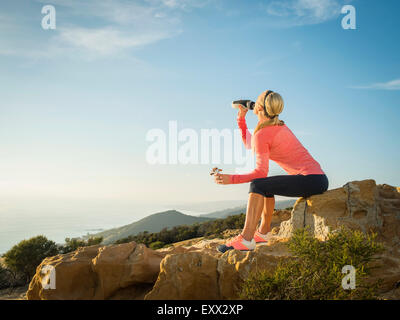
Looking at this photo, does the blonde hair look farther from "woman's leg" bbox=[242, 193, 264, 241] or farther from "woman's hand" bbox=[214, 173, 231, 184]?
"woman's leg" bbox=[242, 193, 264, 241]

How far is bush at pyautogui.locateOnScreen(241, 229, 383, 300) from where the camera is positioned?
430 centimetres

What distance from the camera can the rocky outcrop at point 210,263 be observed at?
193 inches

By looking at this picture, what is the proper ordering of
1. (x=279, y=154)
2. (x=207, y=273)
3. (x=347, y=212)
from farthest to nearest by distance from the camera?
(x=347, y=212), (x=279, y=154), (x=207, y=273)

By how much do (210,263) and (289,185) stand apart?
1849mm

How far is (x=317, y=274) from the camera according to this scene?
4473 millimetres

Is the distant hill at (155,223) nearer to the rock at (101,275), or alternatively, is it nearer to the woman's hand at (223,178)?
the rock at (101,275)

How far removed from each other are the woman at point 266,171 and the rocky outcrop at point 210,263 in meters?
0.41

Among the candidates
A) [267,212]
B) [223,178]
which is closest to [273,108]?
[223,178]

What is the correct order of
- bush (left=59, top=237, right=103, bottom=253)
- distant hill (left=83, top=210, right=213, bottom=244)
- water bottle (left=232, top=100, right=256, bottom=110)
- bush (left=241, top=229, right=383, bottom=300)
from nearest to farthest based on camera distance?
1. bush (left=241, top=229, right=383, bottom=300)
2. water bottle (left=232, top=100, right=256, bottom=110)
3. bush (left=59, top=237, right=103, bottom=253)
4. distant hill (left=83, top=210, right=213, bottom=244)

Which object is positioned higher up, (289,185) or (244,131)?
(244,131)

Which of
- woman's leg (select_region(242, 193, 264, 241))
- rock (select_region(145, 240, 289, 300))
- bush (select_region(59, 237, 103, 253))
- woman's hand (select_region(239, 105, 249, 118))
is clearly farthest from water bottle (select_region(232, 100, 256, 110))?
bush (select_region(59, 237, 103, 253))

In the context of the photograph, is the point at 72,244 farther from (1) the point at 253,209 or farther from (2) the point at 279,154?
(2) the point at 279,154

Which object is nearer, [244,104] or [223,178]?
[223,178]
